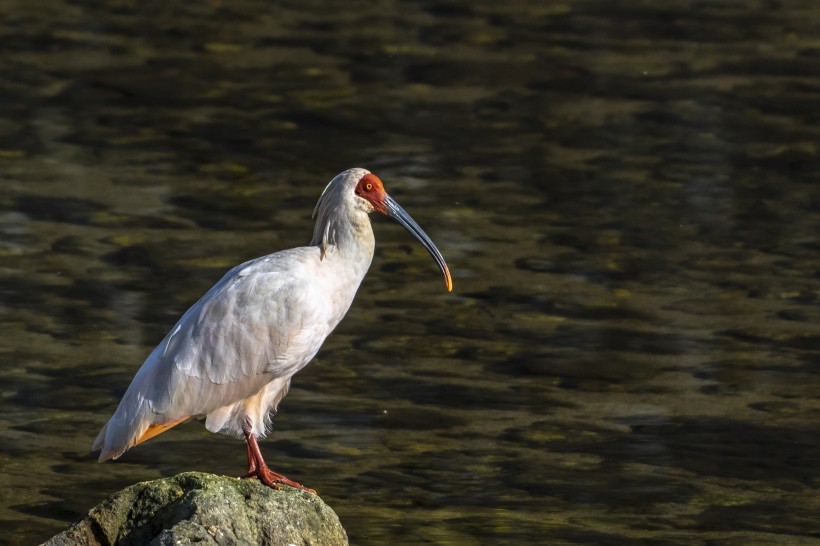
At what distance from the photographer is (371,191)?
32.7 ft

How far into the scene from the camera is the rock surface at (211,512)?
876 centimetres

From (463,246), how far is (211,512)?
919cm

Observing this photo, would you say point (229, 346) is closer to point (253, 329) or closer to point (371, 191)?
point (253, 329)

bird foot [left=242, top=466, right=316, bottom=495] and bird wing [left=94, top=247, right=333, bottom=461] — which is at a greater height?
bird wing [left=94, top=247, right=333, bottom=461]

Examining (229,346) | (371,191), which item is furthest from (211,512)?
(371,191)

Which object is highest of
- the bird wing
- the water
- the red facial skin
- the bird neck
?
the red facial skin

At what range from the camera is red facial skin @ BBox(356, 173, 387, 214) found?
995cm

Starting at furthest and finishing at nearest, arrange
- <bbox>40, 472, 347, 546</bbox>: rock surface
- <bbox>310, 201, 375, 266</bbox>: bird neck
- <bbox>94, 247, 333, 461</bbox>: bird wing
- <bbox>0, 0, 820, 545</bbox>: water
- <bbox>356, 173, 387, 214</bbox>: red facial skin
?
1. <bbox>0, 0, 820, 545</bbox>: water
2. <bbox>356, 173, 387, 214</bbox>: red facial skin
3. <bbox>310, 201, 375, 266</bbox>: bird neck
4. <bbox>94, 247, 333, 461</bbox>: bird wing
5. <bbox>40, 472, 347, 546</bbox>: rock surface

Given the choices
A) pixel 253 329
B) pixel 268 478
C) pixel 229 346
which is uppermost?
pixel 253 329

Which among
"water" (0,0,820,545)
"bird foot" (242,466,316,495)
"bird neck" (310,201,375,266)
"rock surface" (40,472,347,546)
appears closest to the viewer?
"rock surface" (40,472,347,546)

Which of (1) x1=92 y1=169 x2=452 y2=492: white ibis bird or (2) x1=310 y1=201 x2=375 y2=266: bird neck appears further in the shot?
(2) x1=310 y1=201 x2=375 y2=266: bird neck

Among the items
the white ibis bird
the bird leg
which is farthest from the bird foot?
the white ibis bird

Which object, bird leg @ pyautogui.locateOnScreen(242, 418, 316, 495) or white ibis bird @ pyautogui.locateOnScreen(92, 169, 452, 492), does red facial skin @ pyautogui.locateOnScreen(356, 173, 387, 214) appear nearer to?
white ibis bird @ pyautogui.locateOnScreen(92, 169, 452, 492)

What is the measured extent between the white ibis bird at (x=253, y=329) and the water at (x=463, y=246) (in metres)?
2.26
